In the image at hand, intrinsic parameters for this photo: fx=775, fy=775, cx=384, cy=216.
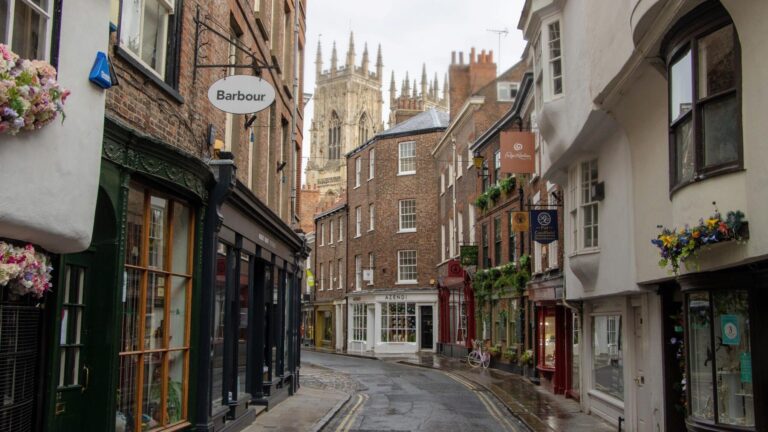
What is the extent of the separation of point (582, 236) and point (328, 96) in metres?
130

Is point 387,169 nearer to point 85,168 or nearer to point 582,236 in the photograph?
point 582,236

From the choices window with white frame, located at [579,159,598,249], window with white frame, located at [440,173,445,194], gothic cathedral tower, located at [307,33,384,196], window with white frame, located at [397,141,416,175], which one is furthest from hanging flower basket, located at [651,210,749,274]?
gothic cathedral tower, located at [307,33,384,196]

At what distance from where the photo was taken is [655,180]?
12055 mm

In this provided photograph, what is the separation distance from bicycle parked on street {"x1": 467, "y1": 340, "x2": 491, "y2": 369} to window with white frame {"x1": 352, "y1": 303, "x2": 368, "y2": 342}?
581 inches

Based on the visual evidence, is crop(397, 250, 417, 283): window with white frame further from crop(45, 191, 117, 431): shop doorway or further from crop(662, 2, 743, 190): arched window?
crop(45, 191, 117, 431): shop doorway

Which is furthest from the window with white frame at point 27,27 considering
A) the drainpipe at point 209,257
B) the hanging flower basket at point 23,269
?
the drainpipe at point 209,257

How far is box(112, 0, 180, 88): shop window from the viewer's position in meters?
8.87

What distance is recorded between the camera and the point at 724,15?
27.4 feet

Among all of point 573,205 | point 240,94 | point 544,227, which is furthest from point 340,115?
point 240,94

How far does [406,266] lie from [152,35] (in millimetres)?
36108

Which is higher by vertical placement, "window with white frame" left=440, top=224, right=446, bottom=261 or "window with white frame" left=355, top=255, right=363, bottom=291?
"window with white frame" left=440, top=224, right=446, bottom=261

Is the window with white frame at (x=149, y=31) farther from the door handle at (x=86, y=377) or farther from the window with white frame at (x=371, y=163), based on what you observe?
the window with white frame at (x=371, y=163)

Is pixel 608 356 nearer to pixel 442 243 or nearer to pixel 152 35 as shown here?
pixel 152 35

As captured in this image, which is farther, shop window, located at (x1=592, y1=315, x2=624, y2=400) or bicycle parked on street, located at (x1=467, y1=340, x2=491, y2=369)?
bicycle parked on street, located at (x1=467, y1=340, x2=491, y2=369)
